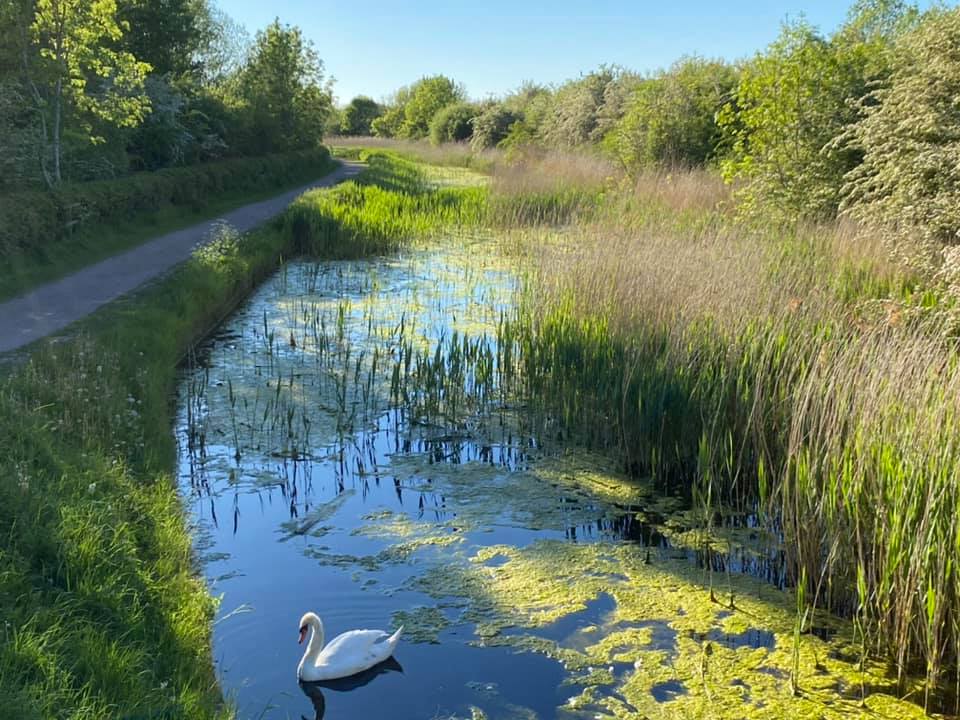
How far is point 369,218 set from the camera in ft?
54.8

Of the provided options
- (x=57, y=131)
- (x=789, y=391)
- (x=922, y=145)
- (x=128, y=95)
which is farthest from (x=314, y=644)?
(x=128, y=95)

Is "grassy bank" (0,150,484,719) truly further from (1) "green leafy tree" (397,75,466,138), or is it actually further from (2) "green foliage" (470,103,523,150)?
(1) "green leafy tree" (397,75,466,138)

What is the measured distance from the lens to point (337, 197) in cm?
1891

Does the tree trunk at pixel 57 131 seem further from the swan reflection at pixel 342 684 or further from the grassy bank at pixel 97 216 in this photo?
the swan reflection at pixel 342 684

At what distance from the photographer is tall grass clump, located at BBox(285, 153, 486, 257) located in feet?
52.1

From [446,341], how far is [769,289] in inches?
151

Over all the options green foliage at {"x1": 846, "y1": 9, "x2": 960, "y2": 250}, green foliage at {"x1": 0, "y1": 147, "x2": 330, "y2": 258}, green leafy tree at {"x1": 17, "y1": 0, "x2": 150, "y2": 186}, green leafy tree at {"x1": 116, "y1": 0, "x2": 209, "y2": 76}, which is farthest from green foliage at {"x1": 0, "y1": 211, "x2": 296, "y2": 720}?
green leafy tree at {"x1": 116, "y1": 0, "x2": 209, "y2": 76}

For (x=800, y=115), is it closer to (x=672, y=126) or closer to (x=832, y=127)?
(x=832, y=127)

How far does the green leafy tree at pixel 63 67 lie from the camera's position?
13492 millimetres

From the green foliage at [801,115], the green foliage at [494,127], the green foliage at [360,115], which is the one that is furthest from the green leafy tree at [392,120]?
the green foliage at [801,115]

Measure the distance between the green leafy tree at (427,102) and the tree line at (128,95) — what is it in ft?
107

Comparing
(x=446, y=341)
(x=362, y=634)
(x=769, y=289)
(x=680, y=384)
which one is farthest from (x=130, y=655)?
(x=446, y=341)

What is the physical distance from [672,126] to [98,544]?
17.5 m

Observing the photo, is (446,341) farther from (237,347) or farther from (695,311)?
(695,311)
